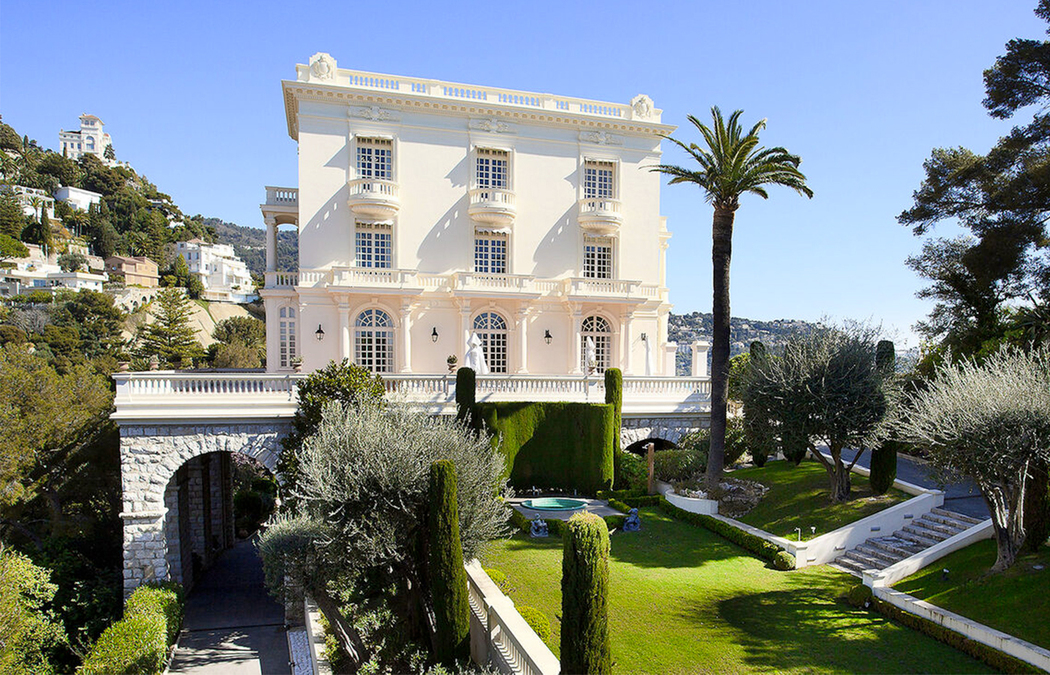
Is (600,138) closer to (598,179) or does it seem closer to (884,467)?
(598,179)

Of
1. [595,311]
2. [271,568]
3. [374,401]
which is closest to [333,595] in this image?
[271,568]

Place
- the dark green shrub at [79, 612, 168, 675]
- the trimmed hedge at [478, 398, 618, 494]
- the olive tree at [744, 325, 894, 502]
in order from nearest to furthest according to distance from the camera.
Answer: the dark green shrub at [79, 612, 168, 675] → the olive tree at [744, 325, 894, 502] → the trimmed hedge at [478, 398, 618, 494]

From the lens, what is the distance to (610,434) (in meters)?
23.3

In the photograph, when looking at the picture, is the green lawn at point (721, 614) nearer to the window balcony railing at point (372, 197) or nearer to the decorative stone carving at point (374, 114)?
the window balcony railing at point (372, 197)

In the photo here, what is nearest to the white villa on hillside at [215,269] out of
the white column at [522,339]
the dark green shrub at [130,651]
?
the white column at [522,339]

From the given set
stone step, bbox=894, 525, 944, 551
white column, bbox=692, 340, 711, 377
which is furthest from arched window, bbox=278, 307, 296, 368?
stone step, bbox=894, 525, 944, 551

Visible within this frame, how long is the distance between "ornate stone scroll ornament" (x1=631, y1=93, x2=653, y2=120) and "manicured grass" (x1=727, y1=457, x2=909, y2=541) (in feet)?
69.4

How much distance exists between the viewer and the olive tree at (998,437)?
39.9 feet

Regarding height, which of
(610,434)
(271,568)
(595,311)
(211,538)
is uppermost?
(595,311)

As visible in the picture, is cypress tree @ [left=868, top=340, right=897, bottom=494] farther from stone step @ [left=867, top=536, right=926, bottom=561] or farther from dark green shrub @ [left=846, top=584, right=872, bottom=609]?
dark green shrub @ [left=846, top=584, right=872, bottom=609]

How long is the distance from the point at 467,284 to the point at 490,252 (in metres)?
3.07

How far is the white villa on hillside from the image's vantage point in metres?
124

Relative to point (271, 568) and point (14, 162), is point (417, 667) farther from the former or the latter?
point (14, 162)

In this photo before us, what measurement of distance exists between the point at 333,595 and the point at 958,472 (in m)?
15.4
